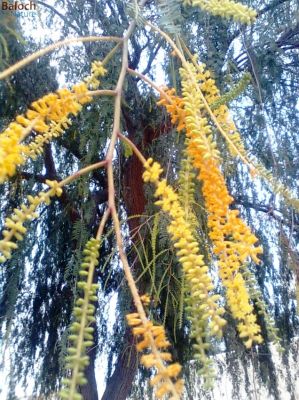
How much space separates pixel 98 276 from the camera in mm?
2154

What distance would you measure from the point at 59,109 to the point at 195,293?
1.01 feet

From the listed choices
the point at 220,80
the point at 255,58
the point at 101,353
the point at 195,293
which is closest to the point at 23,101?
the point at 220,80

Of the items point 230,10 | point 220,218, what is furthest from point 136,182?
point 220,218

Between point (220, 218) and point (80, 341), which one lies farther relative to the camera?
point (220, 218)

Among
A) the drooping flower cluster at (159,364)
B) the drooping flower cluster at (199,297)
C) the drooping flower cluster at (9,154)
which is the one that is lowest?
the drooping flower cluster at (159,364)

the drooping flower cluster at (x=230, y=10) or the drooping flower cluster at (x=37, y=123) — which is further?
the drooping flower cluster at (x=230, y=10)

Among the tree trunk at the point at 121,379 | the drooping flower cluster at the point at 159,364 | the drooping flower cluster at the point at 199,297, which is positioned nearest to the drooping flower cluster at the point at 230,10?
the drooping flower cluster at the point at 199,297

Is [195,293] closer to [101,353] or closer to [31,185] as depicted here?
[31,185]

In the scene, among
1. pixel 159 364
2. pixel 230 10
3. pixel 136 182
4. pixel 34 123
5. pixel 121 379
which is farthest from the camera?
pixel 121 379

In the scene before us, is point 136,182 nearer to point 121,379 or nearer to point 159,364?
point 121,379

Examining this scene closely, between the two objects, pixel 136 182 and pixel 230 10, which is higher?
pixel 136 182

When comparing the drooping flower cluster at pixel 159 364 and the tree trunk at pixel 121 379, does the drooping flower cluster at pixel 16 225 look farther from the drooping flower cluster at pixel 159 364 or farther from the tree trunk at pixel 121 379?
the tree trunk at pixel 121 379

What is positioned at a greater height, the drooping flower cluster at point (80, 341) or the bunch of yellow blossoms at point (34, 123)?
the bunch of yellow blossoms at point (34, 123)

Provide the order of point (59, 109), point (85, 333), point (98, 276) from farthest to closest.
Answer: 1. point (98, 276)
2. point (59, 109)
3. point (85, 333)
